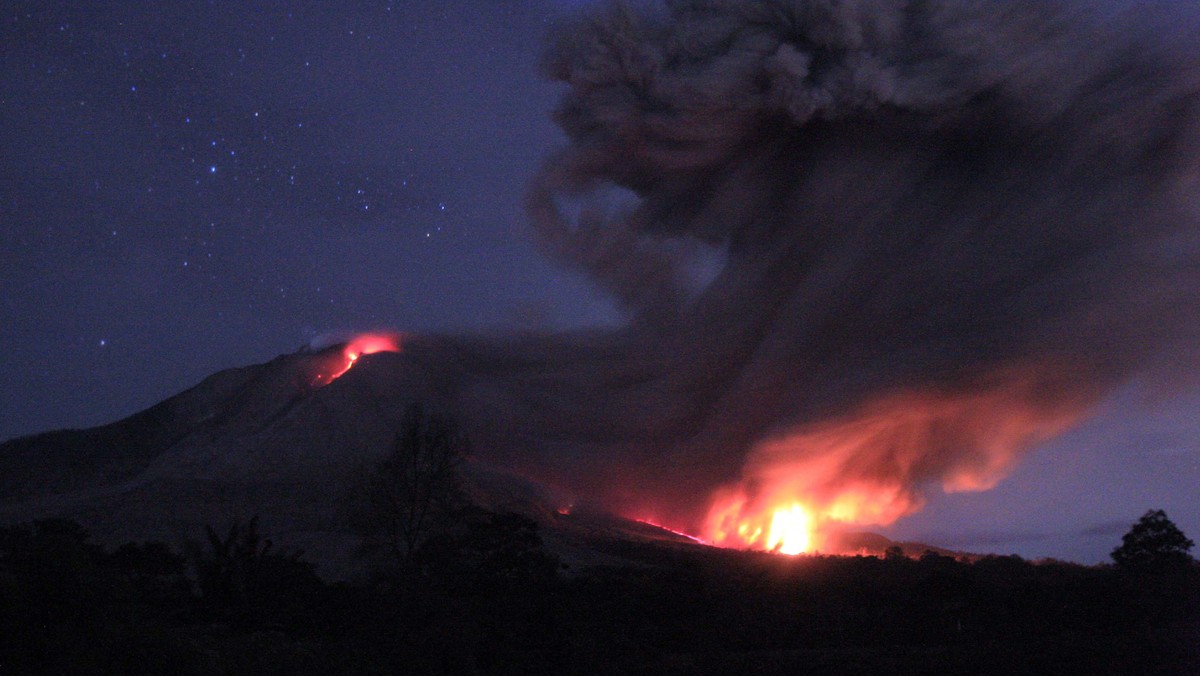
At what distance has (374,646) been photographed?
61.8ft

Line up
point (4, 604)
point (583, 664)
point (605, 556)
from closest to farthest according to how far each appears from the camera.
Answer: point (4, 604) → point (583, 664) → point (605, 556)

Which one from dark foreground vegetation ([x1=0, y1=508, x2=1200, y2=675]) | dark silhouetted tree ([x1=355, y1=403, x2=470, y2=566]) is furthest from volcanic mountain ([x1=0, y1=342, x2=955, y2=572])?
dark foreground vegetation ([x1=0, y1=508, x2=1200, y2=675])

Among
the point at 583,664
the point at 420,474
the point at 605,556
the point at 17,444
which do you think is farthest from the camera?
the point at 17,444

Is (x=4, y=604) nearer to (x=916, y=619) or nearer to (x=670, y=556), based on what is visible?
(x=916, y=619)

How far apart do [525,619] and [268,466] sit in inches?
2493

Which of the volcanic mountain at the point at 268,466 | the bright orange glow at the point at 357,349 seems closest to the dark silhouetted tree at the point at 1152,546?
the volcanic mountain at the point at 268,466

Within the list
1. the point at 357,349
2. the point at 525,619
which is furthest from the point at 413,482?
the point at 357,349

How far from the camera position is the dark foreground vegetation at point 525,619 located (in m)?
13.6

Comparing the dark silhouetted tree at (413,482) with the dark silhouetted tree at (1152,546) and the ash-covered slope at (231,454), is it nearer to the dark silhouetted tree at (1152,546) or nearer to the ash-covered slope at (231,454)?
the ash-covered slope at (231,454)

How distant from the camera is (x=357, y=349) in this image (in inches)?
4363

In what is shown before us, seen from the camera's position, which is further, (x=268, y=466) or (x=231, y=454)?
(x=231, y=454)

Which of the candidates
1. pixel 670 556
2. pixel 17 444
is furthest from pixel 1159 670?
pixel 17 444

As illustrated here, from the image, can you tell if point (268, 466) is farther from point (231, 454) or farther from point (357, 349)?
point (357, 349)

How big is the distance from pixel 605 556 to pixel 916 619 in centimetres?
2754
